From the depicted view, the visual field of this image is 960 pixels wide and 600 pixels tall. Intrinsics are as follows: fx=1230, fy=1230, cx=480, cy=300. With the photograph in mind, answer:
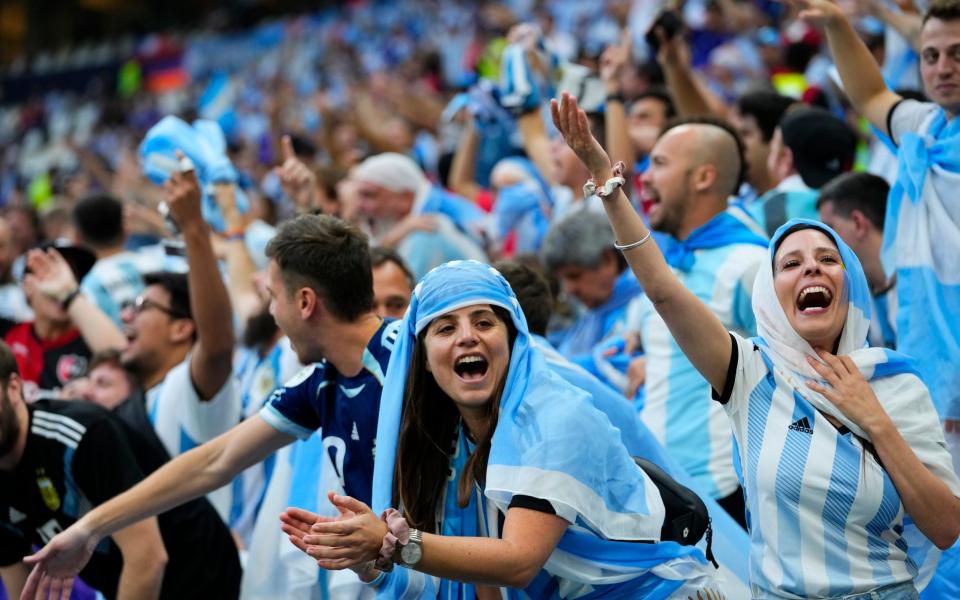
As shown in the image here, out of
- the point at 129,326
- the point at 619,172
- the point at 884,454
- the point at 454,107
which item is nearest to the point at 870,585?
the point at 884,454

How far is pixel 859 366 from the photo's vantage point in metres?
3.04

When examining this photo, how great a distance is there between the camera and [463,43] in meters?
16.2

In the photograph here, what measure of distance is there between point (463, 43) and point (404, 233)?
394 inches

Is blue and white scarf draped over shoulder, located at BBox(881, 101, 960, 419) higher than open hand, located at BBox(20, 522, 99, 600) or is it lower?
higher

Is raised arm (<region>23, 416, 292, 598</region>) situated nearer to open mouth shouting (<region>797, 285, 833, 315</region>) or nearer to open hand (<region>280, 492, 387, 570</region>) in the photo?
open hand (<region>280, 492, 387, 570</region>)

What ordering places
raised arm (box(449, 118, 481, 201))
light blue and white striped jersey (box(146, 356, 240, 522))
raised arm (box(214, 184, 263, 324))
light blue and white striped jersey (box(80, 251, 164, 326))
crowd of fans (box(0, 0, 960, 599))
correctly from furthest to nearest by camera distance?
raised arm (box(449, 118, 481, 201)) < light blue and white striped jersey (box(80, 251, 164, 326)) < raised arm (box(214, 184, 263, 324)) < light blue and white striped jersey (box(146, 356, 240, 522)) < crowd of fans (box(0, 0, 960, 599))

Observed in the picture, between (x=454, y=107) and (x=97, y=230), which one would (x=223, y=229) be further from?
(x=454, y=107)

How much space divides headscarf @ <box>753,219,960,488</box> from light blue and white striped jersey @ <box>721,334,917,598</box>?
4 cm

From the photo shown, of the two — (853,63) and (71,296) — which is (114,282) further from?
(853,63)

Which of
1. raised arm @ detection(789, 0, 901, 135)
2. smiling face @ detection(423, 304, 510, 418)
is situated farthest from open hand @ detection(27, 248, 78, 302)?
raised arm @ detection(789, 0, 901, 135)

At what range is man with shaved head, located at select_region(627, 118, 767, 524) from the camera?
4.41 meters

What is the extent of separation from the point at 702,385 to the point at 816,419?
1.46 metres

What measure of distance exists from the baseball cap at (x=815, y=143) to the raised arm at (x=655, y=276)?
98.4 inches

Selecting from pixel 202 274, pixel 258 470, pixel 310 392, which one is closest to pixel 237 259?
pixel 258 470
